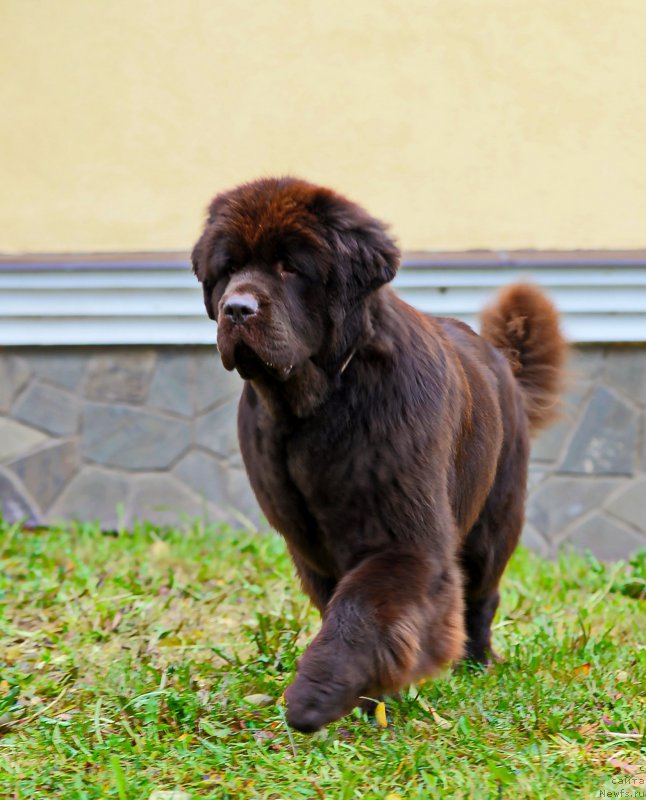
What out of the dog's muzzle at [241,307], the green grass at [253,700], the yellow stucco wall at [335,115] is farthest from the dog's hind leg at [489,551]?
the yellow stucco wall at [335,115]

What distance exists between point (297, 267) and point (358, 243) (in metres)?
0.18

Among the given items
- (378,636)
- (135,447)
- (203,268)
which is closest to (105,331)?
(135,447)

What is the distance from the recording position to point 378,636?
271cm

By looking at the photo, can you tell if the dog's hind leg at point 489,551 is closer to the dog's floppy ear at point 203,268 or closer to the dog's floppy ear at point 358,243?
the dog's floppy ear at point 358,243

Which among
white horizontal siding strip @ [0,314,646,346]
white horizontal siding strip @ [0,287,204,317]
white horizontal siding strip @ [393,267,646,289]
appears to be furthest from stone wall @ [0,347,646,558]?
white horizontal siding strip @ [393,267,646,289]

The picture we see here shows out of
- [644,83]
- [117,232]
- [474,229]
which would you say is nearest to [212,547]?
[117,232]

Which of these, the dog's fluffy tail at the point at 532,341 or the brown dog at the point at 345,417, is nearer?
the brown dog at the point at 345,417

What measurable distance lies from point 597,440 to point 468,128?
1942mm

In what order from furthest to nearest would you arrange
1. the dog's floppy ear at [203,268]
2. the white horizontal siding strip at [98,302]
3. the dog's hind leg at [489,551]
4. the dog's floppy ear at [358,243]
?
1. the white horizontal siding strip at [98,302]
2. the dog's hind leg at [489,551]
3. the dog's floppy ear at [203,268]
4. the dog's floppy ear at [358,243]

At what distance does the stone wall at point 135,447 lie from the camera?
6.09 metres

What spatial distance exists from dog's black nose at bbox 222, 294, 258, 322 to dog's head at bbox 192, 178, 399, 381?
3 cm

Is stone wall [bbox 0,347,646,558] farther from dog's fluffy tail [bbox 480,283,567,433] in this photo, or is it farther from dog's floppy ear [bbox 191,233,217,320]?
dog's floppy ear [bbox 191,233,217,320]

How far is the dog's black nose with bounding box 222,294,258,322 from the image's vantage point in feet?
9.14

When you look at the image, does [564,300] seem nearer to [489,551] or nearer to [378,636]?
[489,551]
